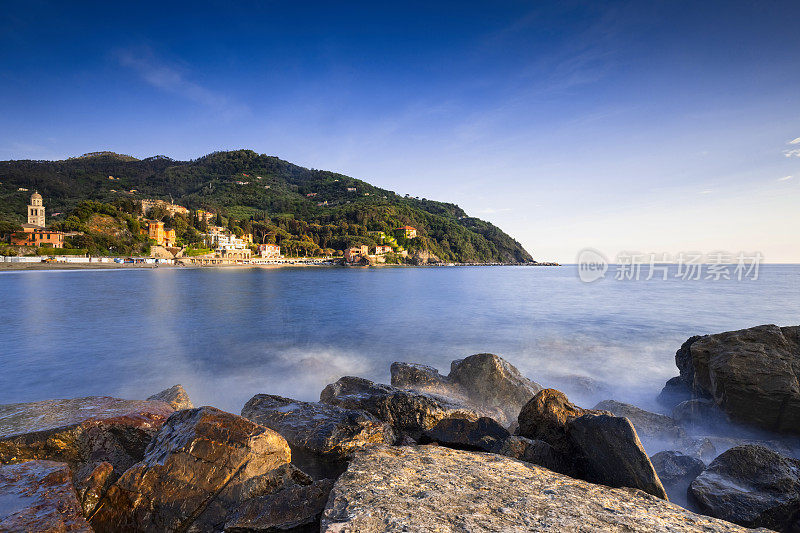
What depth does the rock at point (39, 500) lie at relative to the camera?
82.0 inches

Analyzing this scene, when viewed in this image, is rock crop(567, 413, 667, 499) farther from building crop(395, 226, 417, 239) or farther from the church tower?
building crop(395, 226, 417, 239)

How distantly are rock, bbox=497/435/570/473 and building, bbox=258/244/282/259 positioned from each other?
108m

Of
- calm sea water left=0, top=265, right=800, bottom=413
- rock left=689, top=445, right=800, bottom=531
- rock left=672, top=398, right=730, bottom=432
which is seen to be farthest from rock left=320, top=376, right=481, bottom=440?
rock left=672, top=398, right=730, bottom=432

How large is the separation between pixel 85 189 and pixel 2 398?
153071 mm

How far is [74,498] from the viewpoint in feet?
7.77

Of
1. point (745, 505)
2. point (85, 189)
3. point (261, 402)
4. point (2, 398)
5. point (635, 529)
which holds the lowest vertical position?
Answer: point (2, 398)

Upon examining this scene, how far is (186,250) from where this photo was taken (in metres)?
91.7

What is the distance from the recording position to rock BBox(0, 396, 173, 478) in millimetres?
3254

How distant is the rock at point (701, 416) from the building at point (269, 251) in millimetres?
106916

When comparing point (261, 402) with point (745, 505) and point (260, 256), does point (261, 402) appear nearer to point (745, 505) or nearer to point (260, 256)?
point (745, 505)

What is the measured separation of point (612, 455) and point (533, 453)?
71 cm

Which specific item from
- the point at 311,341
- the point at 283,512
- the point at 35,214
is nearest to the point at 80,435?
the point at 283,512

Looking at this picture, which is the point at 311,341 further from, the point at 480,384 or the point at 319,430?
the point at 319,430

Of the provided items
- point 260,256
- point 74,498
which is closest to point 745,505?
point 74,498
